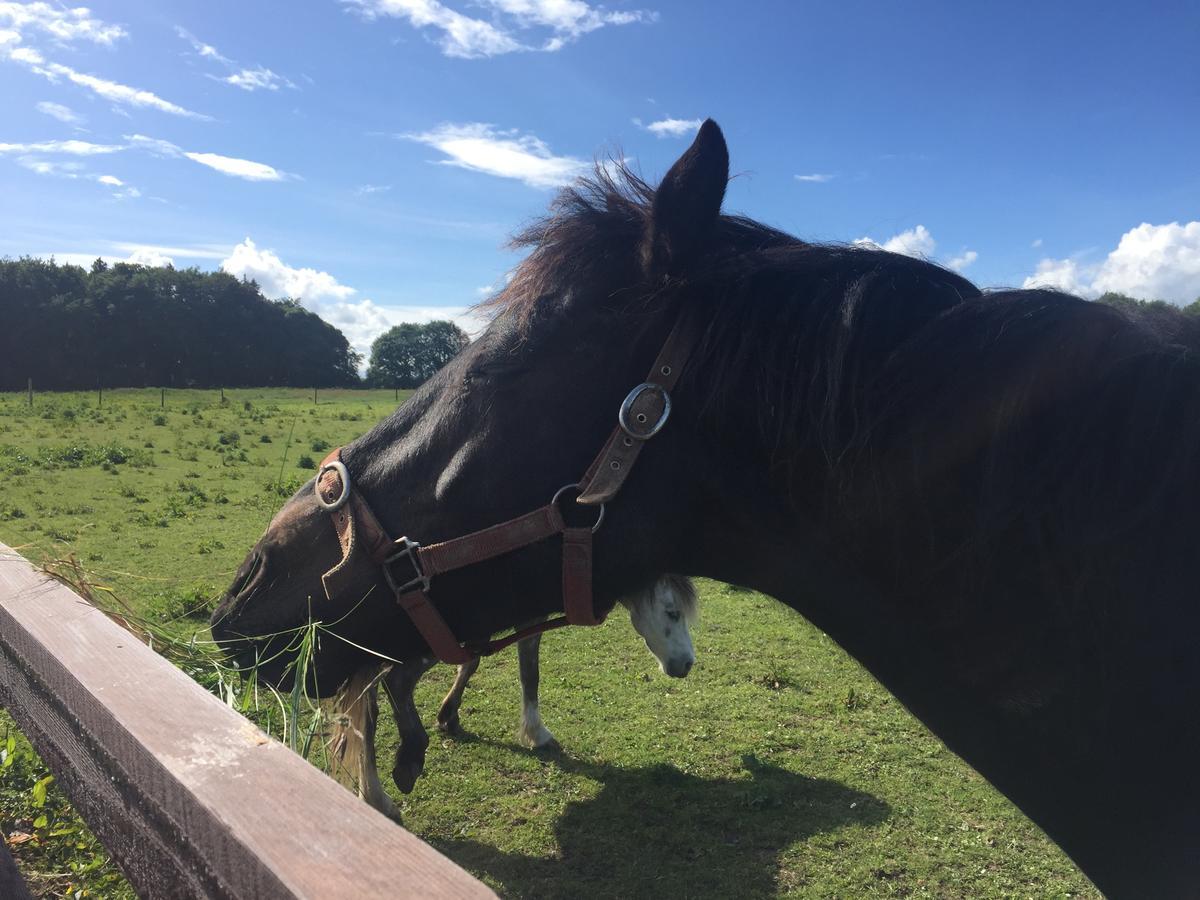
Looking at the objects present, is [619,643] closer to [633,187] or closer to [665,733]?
[665,733]

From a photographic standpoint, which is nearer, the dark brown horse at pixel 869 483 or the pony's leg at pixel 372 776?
the dark brown horse at pixel 869 483

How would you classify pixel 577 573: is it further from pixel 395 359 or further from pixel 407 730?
pixel 395 359

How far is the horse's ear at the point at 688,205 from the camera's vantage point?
143 cm

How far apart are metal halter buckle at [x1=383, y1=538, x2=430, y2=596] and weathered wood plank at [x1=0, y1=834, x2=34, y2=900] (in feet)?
2.96

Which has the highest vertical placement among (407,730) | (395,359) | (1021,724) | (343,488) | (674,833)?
(395,359)

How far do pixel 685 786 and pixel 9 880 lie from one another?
375cm

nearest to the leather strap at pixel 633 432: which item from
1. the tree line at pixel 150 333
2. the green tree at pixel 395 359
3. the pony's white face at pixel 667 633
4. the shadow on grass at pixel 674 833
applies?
the shadow on grass at pixel 674 833

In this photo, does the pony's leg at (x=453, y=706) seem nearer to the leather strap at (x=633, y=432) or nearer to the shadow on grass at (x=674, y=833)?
the shadow on grass at (x=674, y=833)

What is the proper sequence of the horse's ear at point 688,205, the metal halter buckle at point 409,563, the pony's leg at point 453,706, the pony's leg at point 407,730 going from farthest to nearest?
the pony's leg at point 453,706 < the pony's leg at point 407,730 < the metal halter buckle at point 409,563 < the horse's ear at point 688,205

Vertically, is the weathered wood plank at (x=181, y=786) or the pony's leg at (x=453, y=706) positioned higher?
the weathered wood plank at (x=181, y=786)

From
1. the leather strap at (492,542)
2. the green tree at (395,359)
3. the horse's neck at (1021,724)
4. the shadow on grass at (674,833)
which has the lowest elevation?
the shadow on grass at (674,833)

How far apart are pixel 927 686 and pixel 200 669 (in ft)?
5.98

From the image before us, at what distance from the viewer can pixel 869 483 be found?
4.46ft


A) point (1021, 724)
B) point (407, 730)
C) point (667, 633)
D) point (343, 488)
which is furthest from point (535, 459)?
point (667, 633)
